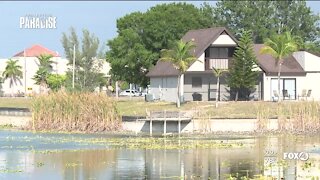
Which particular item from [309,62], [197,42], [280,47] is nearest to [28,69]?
[197,42]

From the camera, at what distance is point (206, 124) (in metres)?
54.7

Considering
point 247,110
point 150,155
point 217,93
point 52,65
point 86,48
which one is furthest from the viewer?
point 52,65

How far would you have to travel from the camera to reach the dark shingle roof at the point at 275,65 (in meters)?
69.9

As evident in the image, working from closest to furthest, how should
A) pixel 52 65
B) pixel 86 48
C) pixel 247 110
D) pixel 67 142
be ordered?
pixel 67 142
pixel 247 110
pixel 86 48
pixel 52 65

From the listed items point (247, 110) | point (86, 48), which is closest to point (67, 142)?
point (247, 110)

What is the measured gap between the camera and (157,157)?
40.2m

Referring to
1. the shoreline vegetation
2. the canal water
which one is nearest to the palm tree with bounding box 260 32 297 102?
the shoreline vegetation

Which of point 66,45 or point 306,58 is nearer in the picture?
point 306,58

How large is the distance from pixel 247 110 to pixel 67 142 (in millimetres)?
16715

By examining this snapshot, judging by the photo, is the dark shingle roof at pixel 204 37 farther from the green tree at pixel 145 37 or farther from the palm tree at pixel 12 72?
the palm tree at pixel 12 72

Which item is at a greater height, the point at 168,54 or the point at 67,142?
the point at 168,54

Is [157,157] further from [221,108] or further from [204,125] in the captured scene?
[221,108]

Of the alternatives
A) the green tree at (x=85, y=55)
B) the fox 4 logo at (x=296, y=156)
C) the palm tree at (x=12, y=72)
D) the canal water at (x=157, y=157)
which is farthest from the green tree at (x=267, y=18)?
the fox 4 logo at (x=296, y=156)

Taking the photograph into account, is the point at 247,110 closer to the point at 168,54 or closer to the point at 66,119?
the point at 168,54
